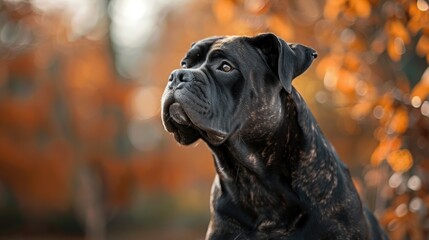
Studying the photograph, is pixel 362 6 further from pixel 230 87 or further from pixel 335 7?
pixel 230 87

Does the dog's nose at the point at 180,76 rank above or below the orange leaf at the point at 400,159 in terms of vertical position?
above

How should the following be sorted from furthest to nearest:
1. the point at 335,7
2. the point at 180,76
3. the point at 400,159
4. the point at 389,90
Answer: the point at 389,90 < the point at 400,159 < the point at 335,7 < the point at 180,76

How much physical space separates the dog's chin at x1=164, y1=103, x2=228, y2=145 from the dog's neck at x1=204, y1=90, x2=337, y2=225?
0.15 metres

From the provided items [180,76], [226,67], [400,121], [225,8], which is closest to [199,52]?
[226,67]

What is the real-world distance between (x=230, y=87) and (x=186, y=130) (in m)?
0.34

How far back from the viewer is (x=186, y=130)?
3.86 metres

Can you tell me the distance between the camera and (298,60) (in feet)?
12.9

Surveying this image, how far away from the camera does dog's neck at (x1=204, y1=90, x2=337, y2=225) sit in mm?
3906

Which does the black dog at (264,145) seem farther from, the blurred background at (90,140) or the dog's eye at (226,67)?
the blurred background at (90,140)

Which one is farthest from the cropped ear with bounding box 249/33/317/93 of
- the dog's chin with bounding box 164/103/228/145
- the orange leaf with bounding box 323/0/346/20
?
the orange leaf with bounding box 323/0/346/20

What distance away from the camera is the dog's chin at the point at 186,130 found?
3.66 m

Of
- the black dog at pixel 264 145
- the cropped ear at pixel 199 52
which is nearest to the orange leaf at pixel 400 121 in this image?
the black dog at pixel 264 145

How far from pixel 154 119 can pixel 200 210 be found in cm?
310

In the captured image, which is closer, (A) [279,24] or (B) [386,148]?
(B) [386,148]
